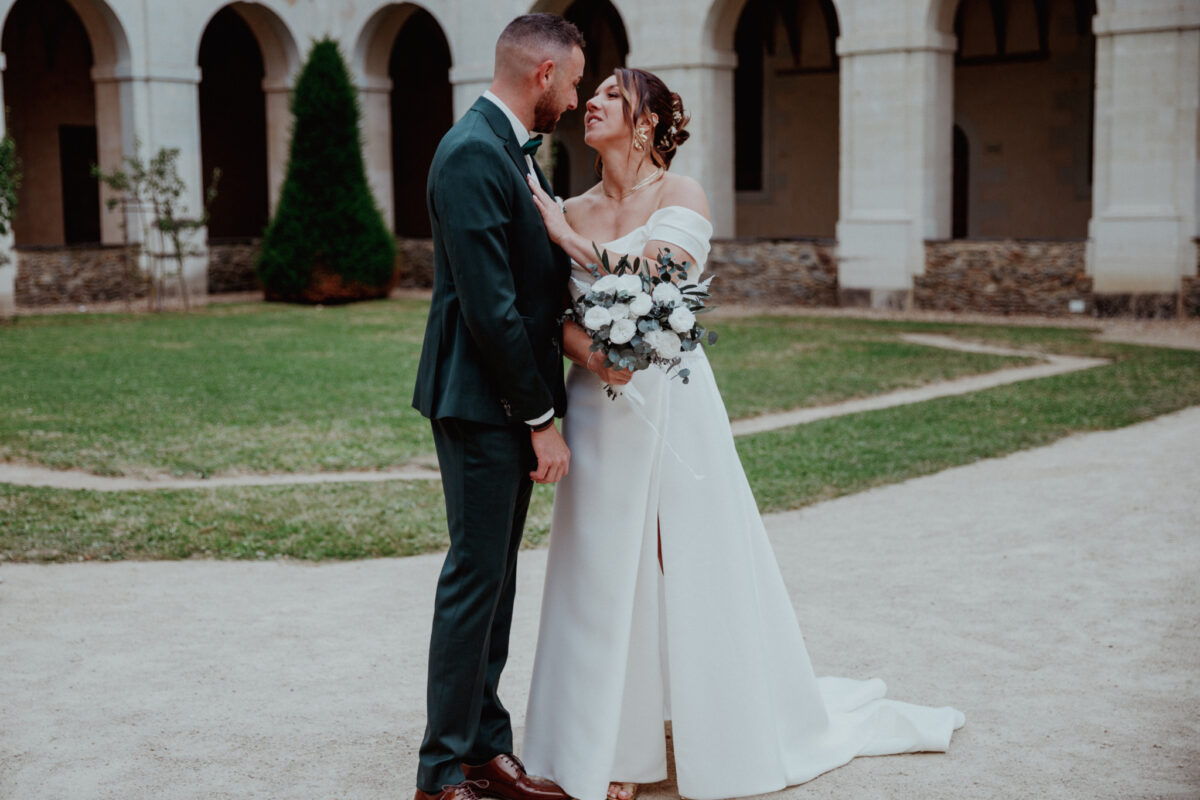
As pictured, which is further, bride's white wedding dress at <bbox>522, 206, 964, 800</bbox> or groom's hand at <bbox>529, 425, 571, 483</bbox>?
bride's white wedding dress at <bbox>522, 206, 964, 800</bbox>

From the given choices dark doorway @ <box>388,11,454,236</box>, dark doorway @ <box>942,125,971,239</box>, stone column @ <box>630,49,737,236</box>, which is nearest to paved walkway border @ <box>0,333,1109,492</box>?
stone column @ <box>630,49,737,236</box>

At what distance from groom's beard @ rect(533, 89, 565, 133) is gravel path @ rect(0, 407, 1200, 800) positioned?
1.69 meters

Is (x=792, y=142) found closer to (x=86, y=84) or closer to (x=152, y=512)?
(x=86, y=84)

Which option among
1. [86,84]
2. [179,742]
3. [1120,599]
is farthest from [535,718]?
[86,84]

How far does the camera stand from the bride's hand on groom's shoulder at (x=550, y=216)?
307 centimetres

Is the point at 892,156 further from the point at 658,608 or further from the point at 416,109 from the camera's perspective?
the point at 658,608

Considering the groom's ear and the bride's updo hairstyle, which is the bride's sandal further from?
the groom's ear

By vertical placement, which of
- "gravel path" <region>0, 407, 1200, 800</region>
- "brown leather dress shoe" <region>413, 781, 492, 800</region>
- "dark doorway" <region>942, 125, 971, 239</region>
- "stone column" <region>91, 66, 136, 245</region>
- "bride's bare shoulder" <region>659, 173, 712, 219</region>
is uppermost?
"stone column" <region>91, 66, 136, 245</region>

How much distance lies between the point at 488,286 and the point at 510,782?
1.25 m

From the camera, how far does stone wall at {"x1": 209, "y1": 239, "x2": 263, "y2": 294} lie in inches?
795

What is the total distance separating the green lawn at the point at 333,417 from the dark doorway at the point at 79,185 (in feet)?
25.3

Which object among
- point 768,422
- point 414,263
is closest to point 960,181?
point 414,263

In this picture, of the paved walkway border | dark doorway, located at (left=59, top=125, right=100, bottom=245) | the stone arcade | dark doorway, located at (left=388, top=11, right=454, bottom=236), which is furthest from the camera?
dark doorway, located at (left=388, top=11, right=454, bottom=236)

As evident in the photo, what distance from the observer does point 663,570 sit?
3.25m
